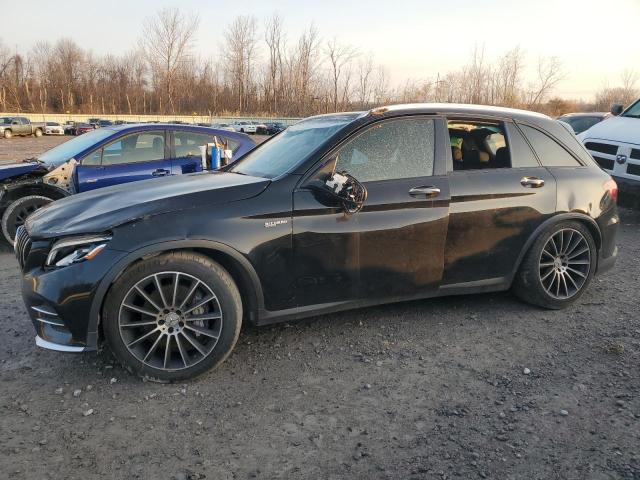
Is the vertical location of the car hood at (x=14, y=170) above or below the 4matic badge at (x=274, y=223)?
above

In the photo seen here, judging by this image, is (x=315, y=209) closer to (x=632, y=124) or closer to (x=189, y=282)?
(x=189, y=282)

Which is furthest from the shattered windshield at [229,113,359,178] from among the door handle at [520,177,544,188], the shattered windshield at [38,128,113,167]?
the shattered windshield at [38,128,113,167]

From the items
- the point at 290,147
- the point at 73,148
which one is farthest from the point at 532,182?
the point at 73,148

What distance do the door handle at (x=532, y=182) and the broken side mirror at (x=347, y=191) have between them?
1.48 metres

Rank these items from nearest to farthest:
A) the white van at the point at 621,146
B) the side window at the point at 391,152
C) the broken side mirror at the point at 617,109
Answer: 1. the side window at the point at 391,152
2. the white van at the point at 621,146
3. the broken side mirror at the point at 617,109

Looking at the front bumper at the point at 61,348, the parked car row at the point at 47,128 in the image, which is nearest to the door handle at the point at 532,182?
the front bumper at the point at 61,348

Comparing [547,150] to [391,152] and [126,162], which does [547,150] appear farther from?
[126,162]

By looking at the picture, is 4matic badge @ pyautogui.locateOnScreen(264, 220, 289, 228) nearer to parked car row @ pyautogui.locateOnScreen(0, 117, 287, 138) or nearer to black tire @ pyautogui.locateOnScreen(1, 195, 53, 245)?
black tire @ pyautogui.locateOnScreen(1, 195, 53, 245)

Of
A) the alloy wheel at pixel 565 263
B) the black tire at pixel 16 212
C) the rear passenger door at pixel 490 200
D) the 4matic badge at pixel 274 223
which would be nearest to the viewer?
the 4matic badge at pixel 274 223

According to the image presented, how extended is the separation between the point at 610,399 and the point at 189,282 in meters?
2.67

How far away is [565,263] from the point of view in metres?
4.33

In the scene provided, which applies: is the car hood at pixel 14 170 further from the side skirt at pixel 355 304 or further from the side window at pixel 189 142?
the side skirt at pixel 355 304

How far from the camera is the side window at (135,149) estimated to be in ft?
21.9

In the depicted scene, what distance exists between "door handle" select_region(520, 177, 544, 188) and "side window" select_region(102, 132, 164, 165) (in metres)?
4.86
